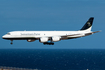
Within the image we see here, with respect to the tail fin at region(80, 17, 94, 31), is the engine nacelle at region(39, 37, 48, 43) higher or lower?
lower

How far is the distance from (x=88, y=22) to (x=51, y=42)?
70.8ft

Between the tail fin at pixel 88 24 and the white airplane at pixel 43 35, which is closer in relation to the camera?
the white airplane at pixel 43 35

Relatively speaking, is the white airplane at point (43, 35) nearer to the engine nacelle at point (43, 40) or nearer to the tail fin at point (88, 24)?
the engine nacelle at point (43, 40)

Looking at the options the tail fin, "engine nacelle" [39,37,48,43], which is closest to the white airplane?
"engine nacelle" [39,37,48,43]

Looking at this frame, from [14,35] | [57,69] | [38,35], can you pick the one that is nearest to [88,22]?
[38,35]

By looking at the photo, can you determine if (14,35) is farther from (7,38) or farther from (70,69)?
(70,69)

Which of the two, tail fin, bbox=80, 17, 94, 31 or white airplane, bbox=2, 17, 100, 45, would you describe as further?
tail fin, bbox=80, 17, 94, 31

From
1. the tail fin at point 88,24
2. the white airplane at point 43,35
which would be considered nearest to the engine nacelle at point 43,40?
the white airplane at point 43,35

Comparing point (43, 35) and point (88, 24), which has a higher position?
point (88, 24)

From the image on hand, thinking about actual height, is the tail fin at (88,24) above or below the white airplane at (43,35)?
above

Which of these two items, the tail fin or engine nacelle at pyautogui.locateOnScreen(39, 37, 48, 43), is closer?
engine nacelle at pyautogui.locateOnScreen(39, 37, 48, 43)

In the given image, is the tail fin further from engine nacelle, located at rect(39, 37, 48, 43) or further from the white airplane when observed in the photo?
engine nacelle, located at rect(39, 37, 48, 43)

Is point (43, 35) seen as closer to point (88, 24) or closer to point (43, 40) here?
point (43, 40)

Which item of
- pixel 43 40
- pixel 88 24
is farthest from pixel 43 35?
pixel 88 24
